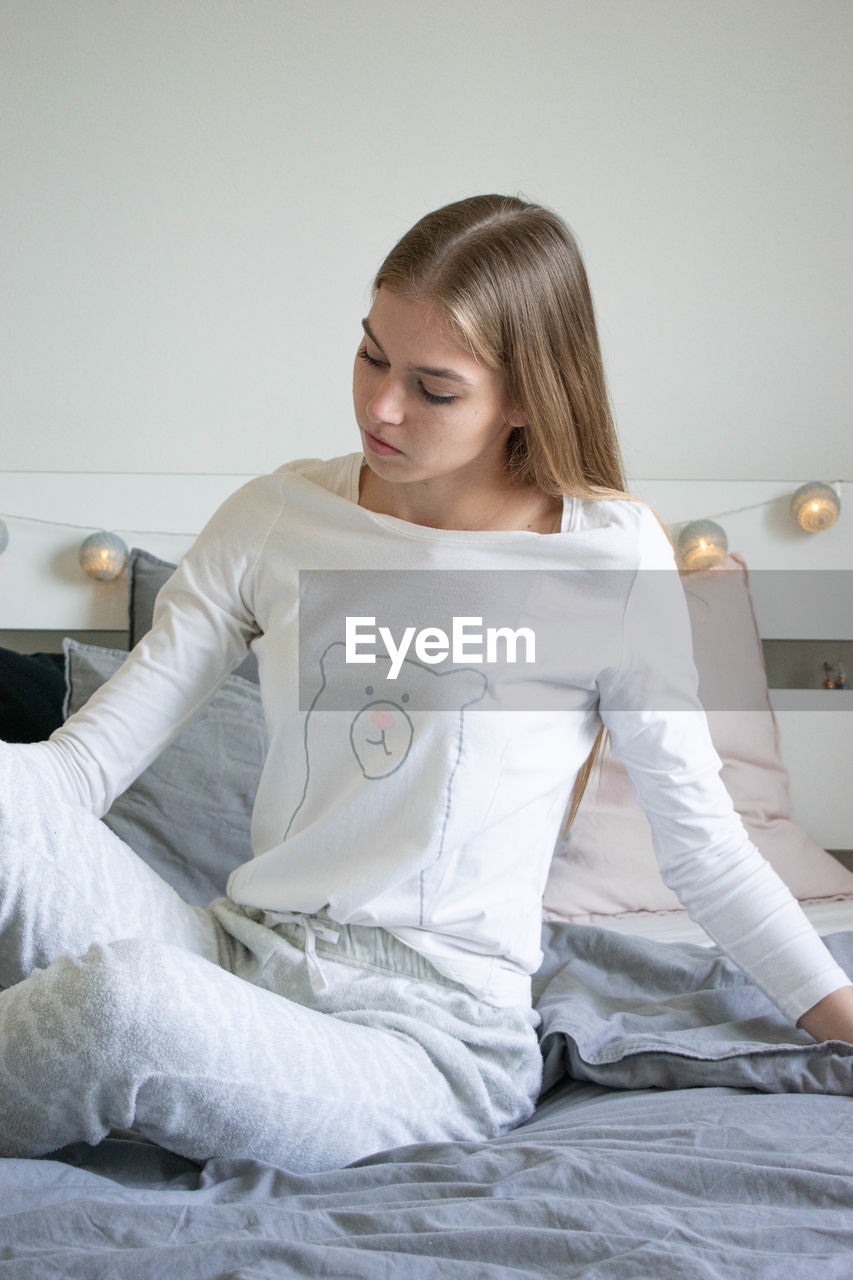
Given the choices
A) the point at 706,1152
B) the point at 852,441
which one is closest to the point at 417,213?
the point at 852,441

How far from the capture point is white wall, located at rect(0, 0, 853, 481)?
1.92 m

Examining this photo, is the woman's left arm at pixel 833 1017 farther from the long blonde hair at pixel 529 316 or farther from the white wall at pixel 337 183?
the white wall at pixel 337 183

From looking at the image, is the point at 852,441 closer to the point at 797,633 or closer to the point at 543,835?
the point at 797,633

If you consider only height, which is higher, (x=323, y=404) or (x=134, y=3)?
(x=134, y=3)

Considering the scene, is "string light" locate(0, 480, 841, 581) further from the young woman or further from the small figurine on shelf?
the young woman

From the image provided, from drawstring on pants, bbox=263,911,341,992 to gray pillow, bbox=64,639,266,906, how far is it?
37cm

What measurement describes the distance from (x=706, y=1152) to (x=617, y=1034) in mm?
259

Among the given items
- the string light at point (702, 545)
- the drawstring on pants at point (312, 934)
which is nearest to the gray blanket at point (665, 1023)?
the drawstring on pants at point (312, 934)

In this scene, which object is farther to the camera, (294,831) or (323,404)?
(323,404)

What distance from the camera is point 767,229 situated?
208 cm

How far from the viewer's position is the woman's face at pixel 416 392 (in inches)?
39.2

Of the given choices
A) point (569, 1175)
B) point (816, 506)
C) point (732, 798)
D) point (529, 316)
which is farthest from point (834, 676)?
point (569, 1175)

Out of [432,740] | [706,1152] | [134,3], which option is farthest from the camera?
[134,3]

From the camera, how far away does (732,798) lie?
175 cm
